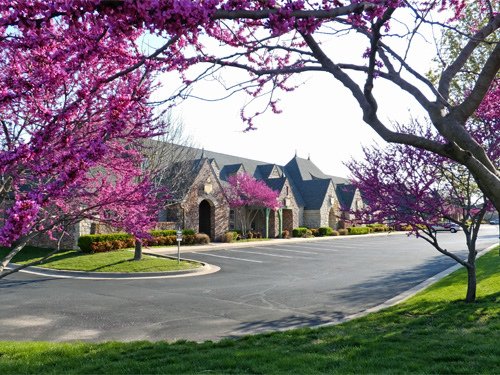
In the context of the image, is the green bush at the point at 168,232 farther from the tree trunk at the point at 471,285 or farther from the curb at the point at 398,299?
the tree trunk at the point at 471,285

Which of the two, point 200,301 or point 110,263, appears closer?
point 200,301

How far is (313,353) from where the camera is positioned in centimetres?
608

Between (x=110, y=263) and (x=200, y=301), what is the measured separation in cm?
840

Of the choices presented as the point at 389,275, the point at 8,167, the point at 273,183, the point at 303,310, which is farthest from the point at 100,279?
the point at 273,183

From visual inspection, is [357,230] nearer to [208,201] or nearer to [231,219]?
[231,219]

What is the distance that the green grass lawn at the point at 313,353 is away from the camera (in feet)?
17.7

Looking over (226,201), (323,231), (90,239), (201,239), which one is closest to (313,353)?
(90,239)

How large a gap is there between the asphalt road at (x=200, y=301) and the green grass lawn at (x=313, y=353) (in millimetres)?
1292

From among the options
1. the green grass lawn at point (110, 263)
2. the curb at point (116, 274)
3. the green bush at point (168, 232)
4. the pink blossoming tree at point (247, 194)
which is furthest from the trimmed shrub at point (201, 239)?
the curb at point (116, 274)

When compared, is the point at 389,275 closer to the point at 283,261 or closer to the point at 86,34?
the point at 283,261

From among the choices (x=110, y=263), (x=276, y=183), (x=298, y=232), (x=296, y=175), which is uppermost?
(x=296, y=175)

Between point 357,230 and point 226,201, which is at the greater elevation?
point 226,201

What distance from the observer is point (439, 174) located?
1084 centimetres

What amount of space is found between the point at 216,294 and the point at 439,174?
6800mm
